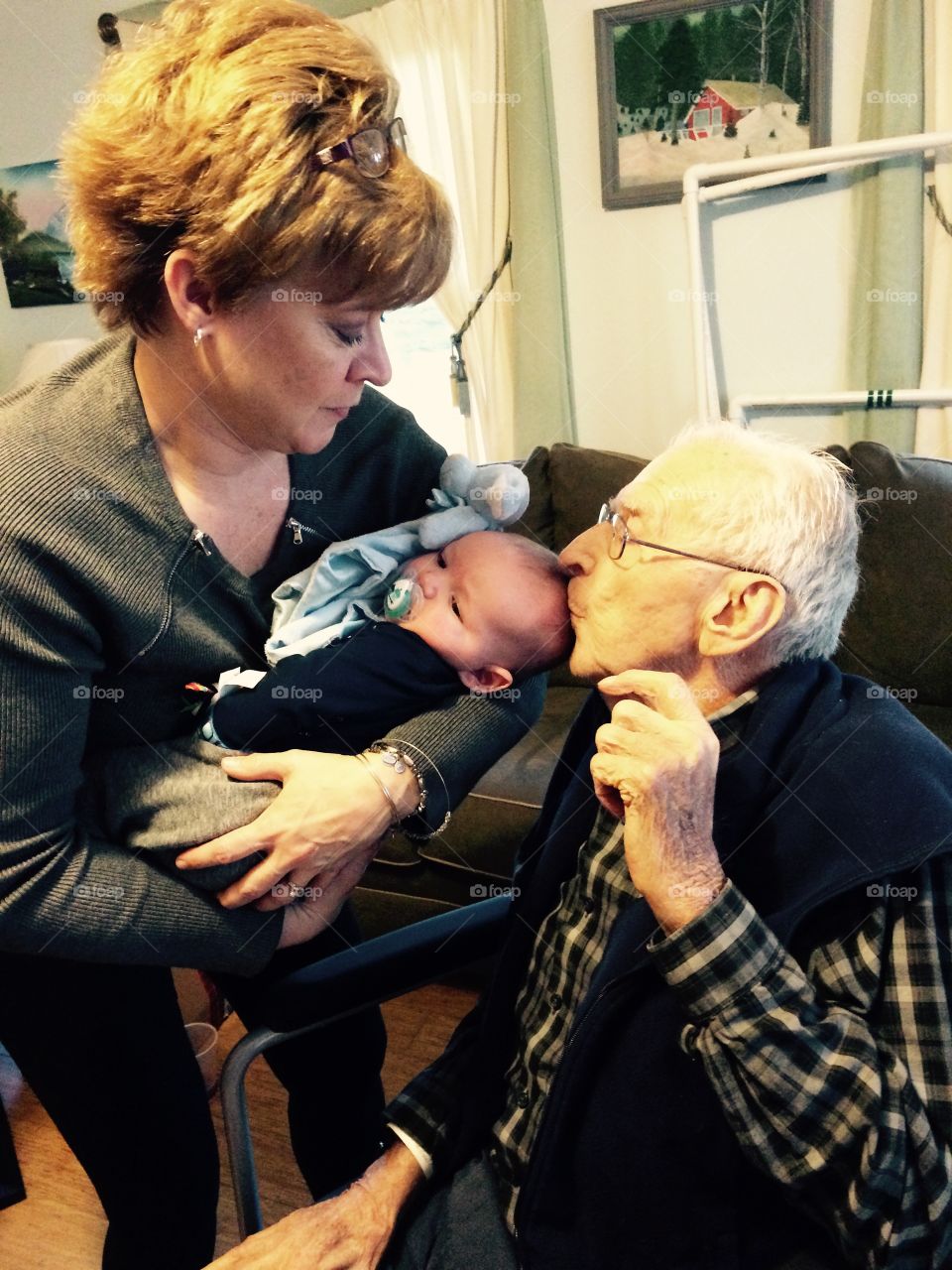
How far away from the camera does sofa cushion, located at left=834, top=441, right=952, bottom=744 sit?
2.26 m

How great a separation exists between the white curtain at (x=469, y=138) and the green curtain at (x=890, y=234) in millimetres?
1128

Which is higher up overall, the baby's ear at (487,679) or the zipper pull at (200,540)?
the zipper pull at (200,540)

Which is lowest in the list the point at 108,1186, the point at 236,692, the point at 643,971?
the point at 108,1186

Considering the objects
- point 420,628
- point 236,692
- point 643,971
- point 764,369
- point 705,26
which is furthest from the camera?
point 764,369

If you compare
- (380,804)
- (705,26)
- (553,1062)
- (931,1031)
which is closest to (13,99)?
(705,26)

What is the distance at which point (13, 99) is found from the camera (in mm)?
3908

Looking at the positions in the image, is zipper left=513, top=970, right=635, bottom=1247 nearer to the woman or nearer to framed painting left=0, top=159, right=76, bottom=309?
the woman

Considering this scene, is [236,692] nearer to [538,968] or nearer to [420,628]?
[420,628]

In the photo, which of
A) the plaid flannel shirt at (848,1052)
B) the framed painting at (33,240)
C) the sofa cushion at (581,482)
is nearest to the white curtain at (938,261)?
the sofa cushion at (581,482)

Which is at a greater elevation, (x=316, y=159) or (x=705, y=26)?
(x=705, y=26)

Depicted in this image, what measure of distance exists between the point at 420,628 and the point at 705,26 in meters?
2.53

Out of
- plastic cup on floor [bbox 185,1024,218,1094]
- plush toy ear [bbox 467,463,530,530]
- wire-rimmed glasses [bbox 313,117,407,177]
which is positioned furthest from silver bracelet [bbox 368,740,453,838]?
A: plastic cup on floor [bbox 185,1024,218,1094]

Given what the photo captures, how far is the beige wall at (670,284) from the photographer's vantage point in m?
2.90

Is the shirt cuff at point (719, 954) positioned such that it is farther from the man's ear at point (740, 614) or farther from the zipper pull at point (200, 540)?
the zipper pull at point (200, 540)
